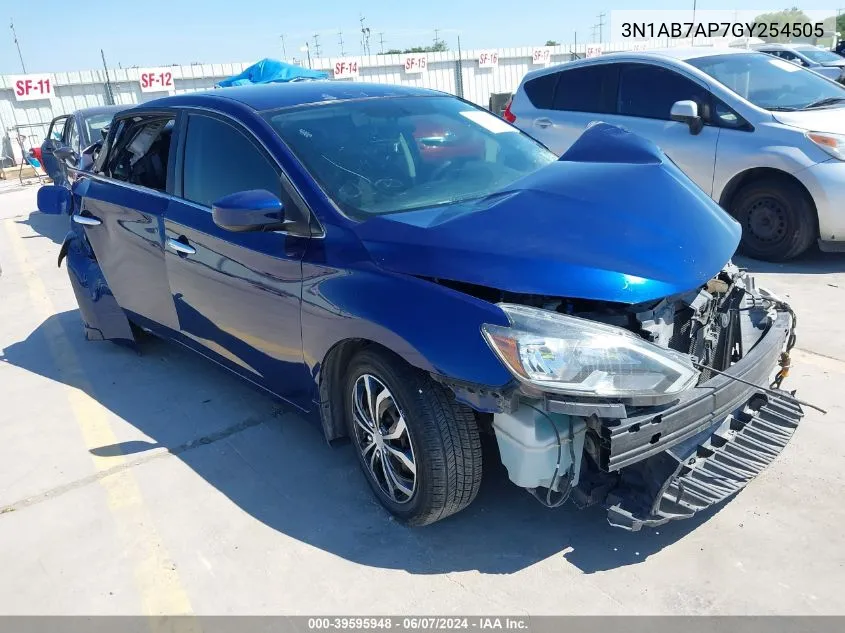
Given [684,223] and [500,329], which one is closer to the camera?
[500,329]

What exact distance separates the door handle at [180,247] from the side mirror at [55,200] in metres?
1.91

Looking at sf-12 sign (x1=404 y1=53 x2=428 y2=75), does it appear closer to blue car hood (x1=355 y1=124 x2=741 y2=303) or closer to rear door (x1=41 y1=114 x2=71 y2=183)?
rear door (x1=41 y1=114 x2=71 y2=183)

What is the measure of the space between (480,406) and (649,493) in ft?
2.23

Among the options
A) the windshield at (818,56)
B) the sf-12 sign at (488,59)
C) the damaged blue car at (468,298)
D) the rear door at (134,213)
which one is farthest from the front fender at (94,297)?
the sf-12 sign at (488,59)

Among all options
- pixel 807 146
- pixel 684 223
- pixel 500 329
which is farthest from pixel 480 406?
pixel 807 146

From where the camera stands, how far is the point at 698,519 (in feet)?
9.16

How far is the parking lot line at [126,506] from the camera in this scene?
267cm

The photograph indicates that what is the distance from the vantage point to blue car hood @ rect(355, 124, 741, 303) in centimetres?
237

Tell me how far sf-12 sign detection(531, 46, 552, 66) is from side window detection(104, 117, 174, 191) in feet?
82.0

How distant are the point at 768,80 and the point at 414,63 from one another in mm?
19404

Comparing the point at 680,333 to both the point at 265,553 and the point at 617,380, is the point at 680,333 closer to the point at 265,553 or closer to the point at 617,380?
the point at 617,380

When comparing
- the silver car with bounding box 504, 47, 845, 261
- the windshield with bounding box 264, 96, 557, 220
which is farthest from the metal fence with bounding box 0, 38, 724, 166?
the windshield with bounding box 264, 96, 557, 220

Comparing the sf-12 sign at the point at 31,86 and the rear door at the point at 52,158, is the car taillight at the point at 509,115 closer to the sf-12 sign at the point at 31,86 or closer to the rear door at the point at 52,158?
the rear door at the point at 52,158
